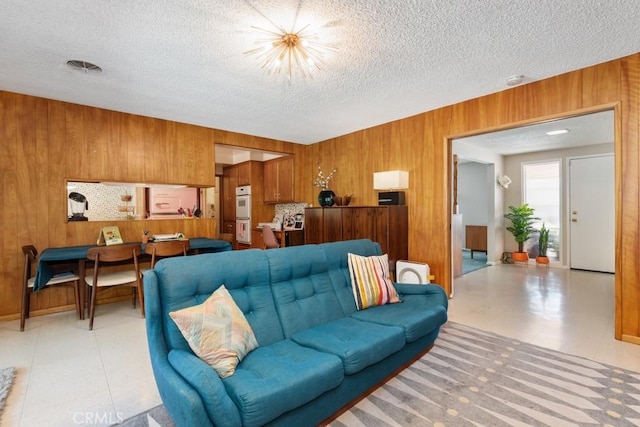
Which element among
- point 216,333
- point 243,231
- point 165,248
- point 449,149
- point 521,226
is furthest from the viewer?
point 243,231

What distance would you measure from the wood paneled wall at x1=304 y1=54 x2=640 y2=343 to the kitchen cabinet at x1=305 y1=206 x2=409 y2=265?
0.58 ft

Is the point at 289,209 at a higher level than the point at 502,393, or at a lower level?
higher

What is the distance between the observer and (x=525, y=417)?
69.9 inches

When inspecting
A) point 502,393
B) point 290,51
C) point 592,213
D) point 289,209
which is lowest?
point 502,393

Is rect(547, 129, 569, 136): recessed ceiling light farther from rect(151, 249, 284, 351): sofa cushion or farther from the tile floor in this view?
rect(151, 249, 284, 351): sofa cushion

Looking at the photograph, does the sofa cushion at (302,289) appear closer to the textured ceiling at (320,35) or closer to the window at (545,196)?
the textured ceiling at (320,35)

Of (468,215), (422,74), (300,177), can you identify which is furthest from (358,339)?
(468,215)

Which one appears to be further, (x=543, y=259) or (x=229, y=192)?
(x=229, y=192)

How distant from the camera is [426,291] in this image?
2.75 m

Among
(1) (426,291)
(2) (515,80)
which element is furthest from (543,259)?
(1) (426,291)

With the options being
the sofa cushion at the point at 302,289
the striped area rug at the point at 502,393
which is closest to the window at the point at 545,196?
the striped area rug at the point at 502,393

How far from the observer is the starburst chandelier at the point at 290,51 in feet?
7.67

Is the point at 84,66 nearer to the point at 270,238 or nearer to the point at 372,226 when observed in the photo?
the point at 270,238

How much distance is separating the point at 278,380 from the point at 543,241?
6760mm
